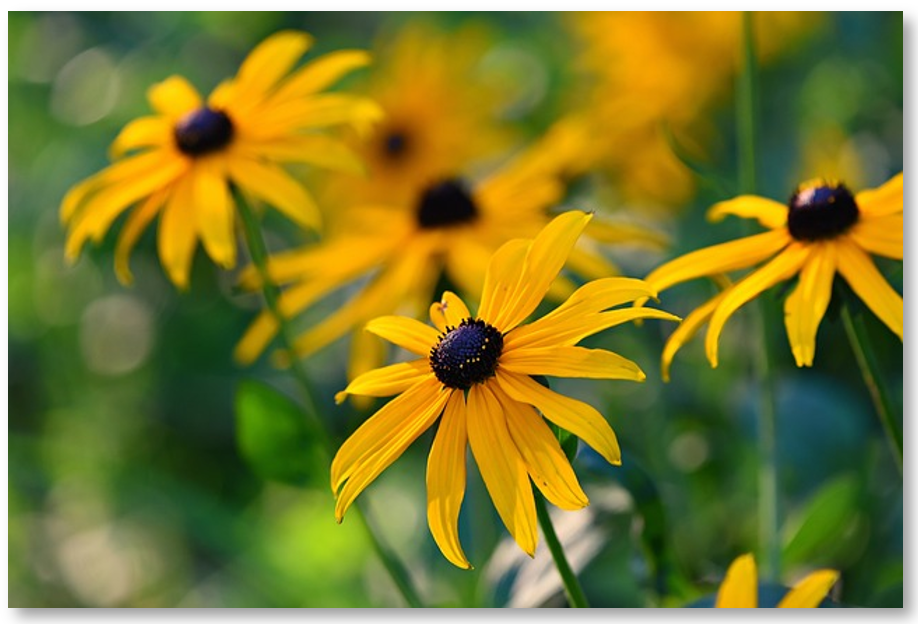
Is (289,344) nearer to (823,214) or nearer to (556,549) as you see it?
(556,549)

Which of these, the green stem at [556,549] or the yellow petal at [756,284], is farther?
the yellow petal at [756,284]

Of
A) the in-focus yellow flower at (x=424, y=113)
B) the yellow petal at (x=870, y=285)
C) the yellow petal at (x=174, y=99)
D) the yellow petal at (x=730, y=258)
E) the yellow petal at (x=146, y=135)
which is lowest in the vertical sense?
the yellow petal at (x=870, y=285)

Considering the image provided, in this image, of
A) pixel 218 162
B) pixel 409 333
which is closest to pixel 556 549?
pixel 409 333

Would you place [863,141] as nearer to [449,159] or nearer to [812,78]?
[812,78]

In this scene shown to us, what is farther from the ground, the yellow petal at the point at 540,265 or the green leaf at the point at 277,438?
the yellow petal at the point at 540,265

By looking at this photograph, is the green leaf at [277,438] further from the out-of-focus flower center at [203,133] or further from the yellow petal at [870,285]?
the yellow petal at [870,285]

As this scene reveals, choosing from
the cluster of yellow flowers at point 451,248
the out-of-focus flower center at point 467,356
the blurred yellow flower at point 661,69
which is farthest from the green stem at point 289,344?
the blurred yellow flower at point 661,69
